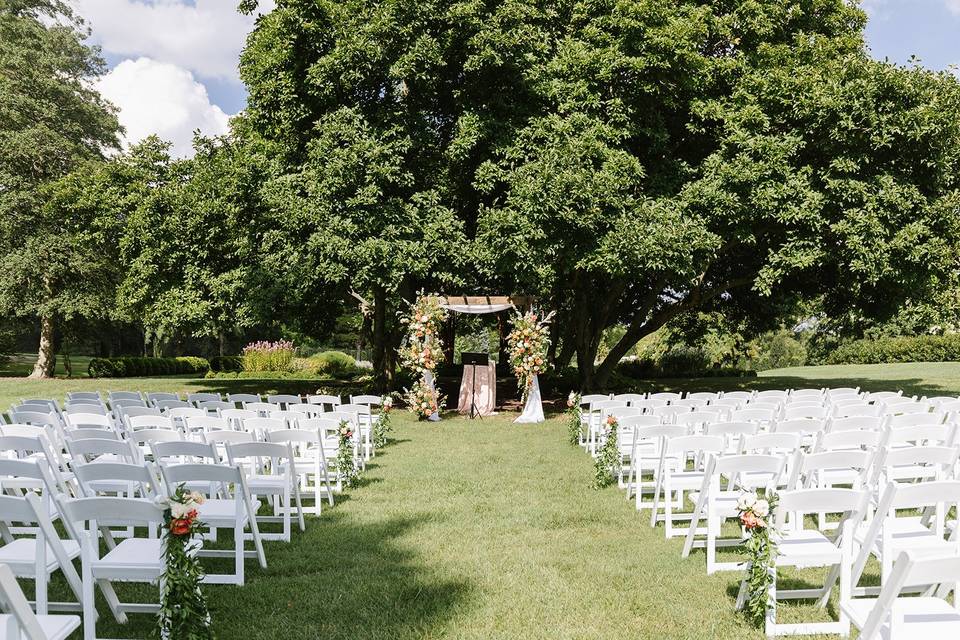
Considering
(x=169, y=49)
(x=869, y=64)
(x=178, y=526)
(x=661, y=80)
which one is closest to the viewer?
(x=178, y=526)

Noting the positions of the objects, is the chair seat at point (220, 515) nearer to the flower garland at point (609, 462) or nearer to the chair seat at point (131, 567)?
the chair seat at point (131, 567)

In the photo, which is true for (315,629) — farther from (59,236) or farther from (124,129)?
(124,129)

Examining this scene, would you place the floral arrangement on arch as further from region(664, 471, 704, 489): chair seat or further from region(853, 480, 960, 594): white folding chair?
region(853, 480, 960, 594): white folding chair

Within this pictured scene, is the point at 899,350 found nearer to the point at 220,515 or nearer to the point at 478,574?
the point at 478,574

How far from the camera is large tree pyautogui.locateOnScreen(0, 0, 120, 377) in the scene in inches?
996

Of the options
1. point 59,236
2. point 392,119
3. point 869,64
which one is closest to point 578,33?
point 392,119

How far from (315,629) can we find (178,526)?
1067 mm

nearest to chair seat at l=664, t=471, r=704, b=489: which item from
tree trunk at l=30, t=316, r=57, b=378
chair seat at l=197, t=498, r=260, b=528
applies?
chair seat at l=197, t=498, r=260, b=528

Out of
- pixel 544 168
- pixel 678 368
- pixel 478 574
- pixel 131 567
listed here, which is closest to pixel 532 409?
pixel 544 168

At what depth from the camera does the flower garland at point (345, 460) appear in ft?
26.6

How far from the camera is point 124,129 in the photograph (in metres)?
29.8

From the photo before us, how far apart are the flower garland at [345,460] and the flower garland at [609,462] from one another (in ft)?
9.30

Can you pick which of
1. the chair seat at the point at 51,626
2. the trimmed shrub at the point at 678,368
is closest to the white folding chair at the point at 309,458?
the chair seat at the point at 51,626

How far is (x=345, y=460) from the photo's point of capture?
26.8ft
